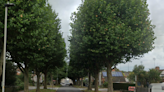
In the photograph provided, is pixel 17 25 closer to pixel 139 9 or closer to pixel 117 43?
pixel 117 43

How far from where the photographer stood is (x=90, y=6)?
20812mm

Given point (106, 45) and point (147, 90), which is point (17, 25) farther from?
point (147, 90)

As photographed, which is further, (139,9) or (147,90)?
(147,90)

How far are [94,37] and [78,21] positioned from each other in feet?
10.1

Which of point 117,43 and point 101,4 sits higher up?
point 101,4

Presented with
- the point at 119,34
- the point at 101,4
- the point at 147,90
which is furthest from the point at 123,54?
the point at 147,90

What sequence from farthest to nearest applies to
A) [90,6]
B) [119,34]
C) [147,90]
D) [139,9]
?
[147,90] < [90,6] < [139,9] < [119,34]

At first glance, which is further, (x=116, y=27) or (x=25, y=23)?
(x=116, y=27)

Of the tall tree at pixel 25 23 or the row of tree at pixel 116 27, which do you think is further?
the row of tree at pixel 116 27

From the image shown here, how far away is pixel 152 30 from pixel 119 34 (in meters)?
5.03

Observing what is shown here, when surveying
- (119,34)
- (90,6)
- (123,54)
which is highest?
(90,6)

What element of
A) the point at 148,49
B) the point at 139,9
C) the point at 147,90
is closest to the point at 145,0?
the point at 139,9

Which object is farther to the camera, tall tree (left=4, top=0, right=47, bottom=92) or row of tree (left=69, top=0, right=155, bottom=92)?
row of tree (left=69, top=0, right=155, bottom=92)

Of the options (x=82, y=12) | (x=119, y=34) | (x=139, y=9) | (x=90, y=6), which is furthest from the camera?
(x=82, y=12)
